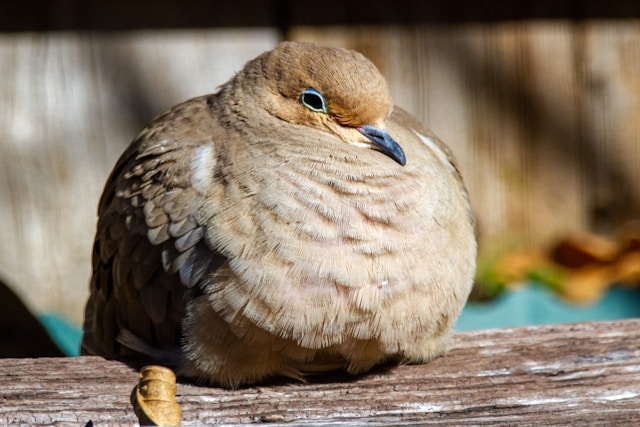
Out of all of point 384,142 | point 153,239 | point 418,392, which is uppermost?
point 384,142

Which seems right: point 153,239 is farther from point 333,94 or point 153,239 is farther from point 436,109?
point 436,109

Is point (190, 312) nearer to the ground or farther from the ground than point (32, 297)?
farther from the ground

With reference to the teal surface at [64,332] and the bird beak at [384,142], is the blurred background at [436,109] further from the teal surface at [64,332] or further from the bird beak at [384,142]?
the bird beak at [384,142]

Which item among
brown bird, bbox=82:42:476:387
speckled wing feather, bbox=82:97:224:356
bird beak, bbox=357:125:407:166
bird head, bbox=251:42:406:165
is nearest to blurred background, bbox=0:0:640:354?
speckled wing feather, bbox=82:97:224:356

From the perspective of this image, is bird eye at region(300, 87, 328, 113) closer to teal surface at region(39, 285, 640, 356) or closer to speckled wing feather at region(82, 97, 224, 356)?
speckled wing feather at region(82, 97, 224, 356)

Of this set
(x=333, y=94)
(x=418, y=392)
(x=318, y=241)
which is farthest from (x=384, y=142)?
(x=418, y=392)

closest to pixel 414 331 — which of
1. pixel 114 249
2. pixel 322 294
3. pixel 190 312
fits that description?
pixel 322 294

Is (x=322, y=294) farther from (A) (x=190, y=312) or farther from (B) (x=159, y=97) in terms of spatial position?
(B) (x=159, y=97)
